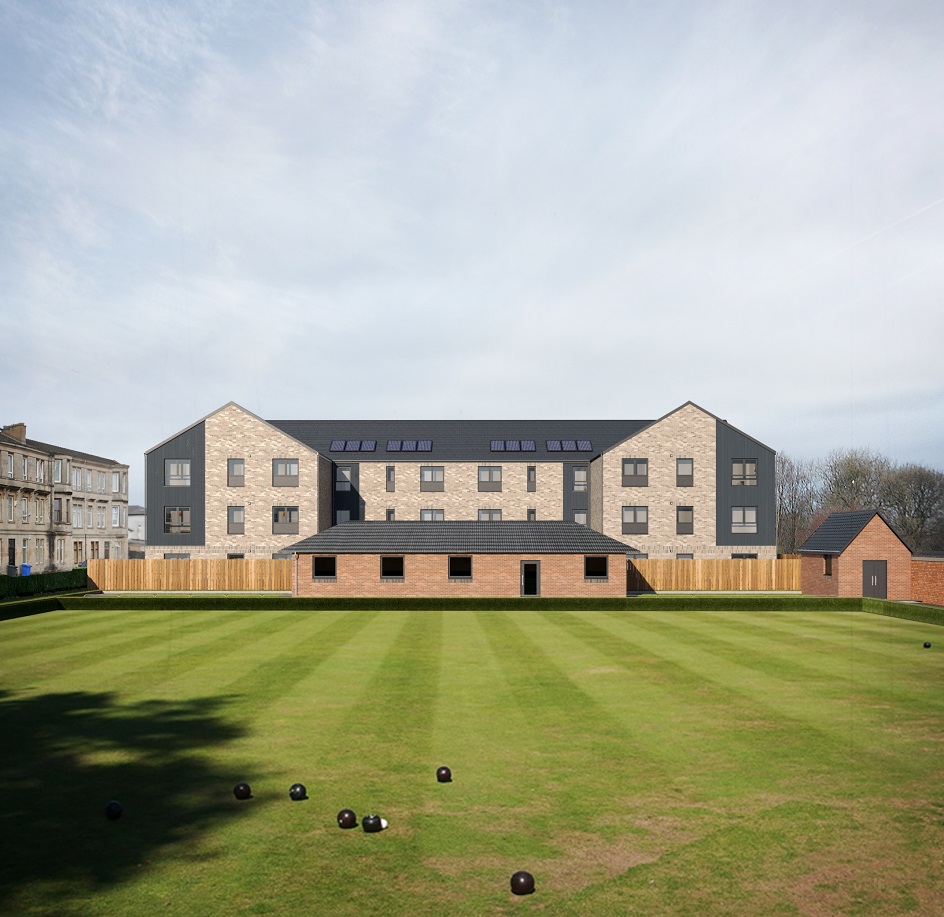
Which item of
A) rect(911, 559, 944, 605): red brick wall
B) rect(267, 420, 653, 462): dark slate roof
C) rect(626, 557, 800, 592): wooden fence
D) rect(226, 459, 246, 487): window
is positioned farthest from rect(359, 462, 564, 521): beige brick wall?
rect(911, 559, 944, 605): red brick wall

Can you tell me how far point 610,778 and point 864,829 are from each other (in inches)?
150

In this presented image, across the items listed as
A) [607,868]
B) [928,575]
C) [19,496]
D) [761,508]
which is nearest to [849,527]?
[928,575]

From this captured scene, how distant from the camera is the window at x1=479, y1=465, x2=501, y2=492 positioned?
70.1 meters

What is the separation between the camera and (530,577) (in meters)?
48.5

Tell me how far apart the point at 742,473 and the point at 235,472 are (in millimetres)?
40933

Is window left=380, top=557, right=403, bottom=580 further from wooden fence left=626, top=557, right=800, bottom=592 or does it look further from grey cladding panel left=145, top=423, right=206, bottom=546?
grey cladding panel left=145, top=423, right=206, bottom=546

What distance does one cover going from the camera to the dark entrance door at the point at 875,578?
1911 inches

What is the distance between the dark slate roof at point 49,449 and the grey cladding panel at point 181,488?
56.6 ft

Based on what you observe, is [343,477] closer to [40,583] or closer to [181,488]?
[181,488]

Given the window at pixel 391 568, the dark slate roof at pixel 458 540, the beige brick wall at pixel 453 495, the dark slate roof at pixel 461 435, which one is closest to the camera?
the dark slate roof at pixel 458 540

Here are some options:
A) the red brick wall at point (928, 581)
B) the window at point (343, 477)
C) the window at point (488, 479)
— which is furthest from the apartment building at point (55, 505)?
the red brick wall at point (928, 581)

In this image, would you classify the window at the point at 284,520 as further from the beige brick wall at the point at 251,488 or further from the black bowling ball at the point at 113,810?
the black bowling ball at the point at 113,810

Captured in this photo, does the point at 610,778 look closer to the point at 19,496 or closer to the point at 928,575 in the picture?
the point at 928,575

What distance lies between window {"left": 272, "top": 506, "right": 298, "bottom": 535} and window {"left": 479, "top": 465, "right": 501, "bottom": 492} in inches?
651
